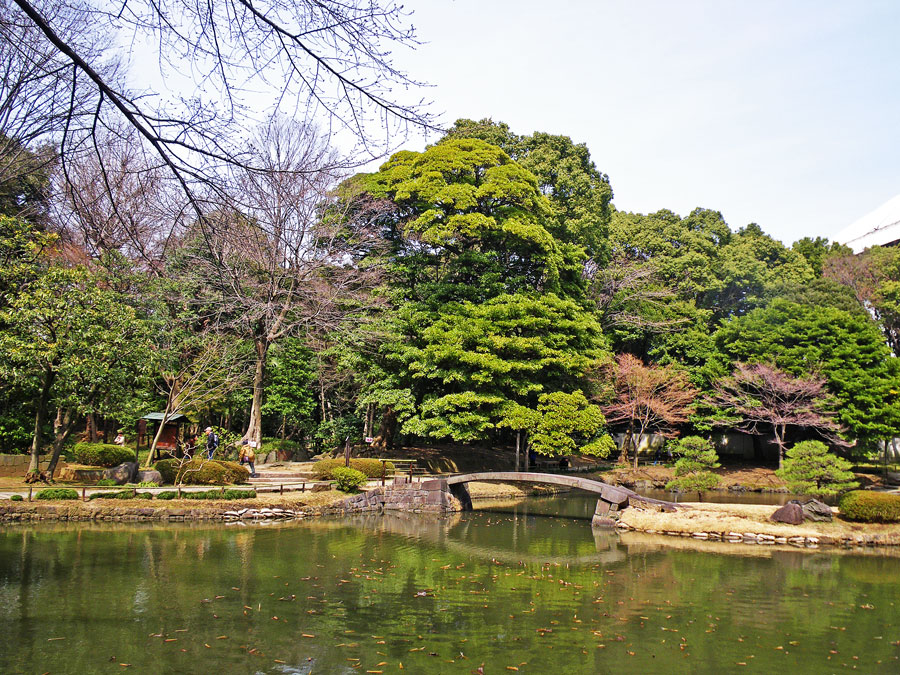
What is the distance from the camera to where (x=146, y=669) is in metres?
6.26

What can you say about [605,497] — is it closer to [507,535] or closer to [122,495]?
[507,535]

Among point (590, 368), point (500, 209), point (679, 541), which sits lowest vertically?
point (679, 541)

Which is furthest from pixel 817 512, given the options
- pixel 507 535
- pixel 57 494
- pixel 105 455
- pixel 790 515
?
pixel 105 455

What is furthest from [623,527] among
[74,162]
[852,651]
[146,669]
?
[74,162]

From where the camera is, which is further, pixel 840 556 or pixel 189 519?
pixel 189 519

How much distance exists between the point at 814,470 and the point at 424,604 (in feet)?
42.0

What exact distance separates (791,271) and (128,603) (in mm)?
36009

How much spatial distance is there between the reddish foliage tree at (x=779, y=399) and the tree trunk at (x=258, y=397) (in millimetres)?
18443

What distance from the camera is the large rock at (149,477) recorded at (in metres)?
17.4

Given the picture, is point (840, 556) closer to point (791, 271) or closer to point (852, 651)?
point (852, 651)

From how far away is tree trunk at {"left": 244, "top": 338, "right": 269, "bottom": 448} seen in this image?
74.5ft

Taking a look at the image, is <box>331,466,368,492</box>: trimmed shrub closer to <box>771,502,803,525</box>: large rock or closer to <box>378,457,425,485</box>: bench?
<box>378,457,425,485</box>: bench

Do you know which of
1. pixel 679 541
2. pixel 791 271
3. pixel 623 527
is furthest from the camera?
pixel 791 271

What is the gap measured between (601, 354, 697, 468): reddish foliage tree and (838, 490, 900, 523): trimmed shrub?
38.0ft
